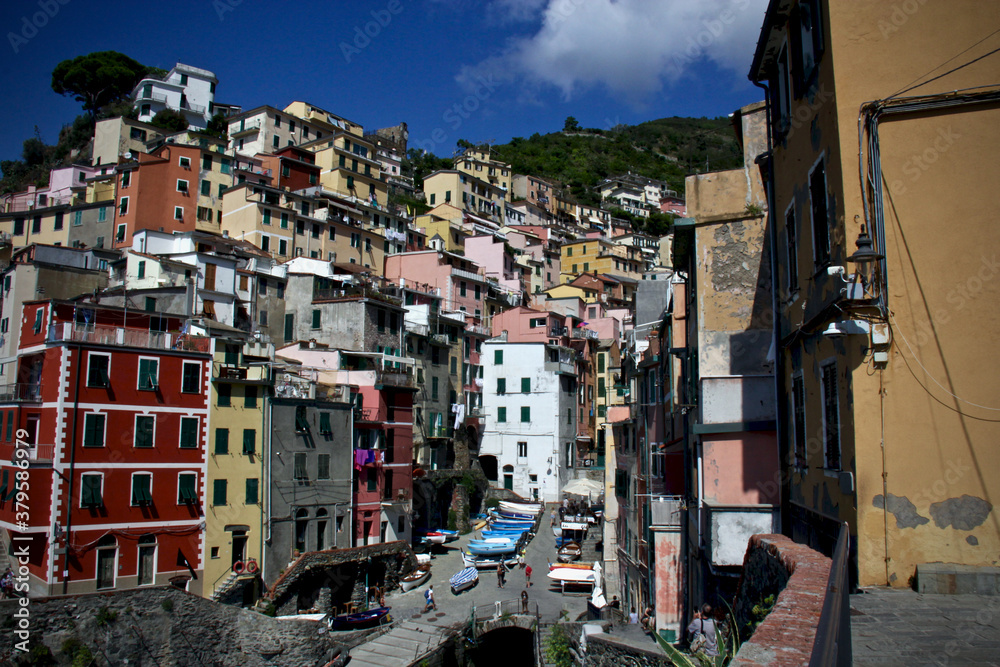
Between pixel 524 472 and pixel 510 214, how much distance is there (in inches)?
2150

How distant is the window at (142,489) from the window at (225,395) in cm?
483

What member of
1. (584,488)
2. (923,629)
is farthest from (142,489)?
(923,629)

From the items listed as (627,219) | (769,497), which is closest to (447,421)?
(769,497)

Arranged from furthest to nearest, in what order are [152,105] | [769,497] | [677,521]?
[152,105] < [677,521] < [769,497]

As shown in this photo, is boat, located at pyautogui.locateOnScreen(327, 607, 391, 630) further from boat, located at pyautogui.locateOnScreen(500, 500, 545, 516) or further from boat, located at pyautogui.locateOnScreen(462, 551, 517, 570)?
boat, located at pyautogui.locateOnScreen(500, 500, 545, 516)

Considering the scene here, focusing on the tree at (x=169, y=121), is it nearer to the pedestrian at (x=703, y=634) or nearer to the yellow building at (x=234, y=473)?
the yellow building at (x=234, y=473)

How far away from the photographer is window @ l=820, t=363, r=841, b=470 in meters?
9.62

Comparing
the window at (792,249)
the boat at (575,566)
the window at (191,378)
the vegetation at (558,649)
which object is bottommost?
the vegetation at (558,649)

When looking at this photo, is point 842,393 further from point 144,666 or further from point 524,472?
point 524,472

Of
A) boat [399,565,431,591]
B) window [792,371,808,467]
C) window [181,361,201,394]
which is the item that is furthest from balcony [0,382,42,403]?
window [792,371,808,467]

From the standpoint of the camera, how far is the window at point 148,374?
34062 mm

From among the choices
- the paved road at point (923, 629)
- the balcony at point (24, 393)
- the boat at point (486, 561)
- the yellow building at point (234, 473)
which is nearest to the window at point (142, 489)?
the yellow building at point (234, 473)

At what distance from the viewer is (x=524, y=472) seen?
62219 mm

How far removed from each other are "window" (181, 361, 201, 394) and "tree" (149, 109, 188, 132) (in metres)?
59.3
